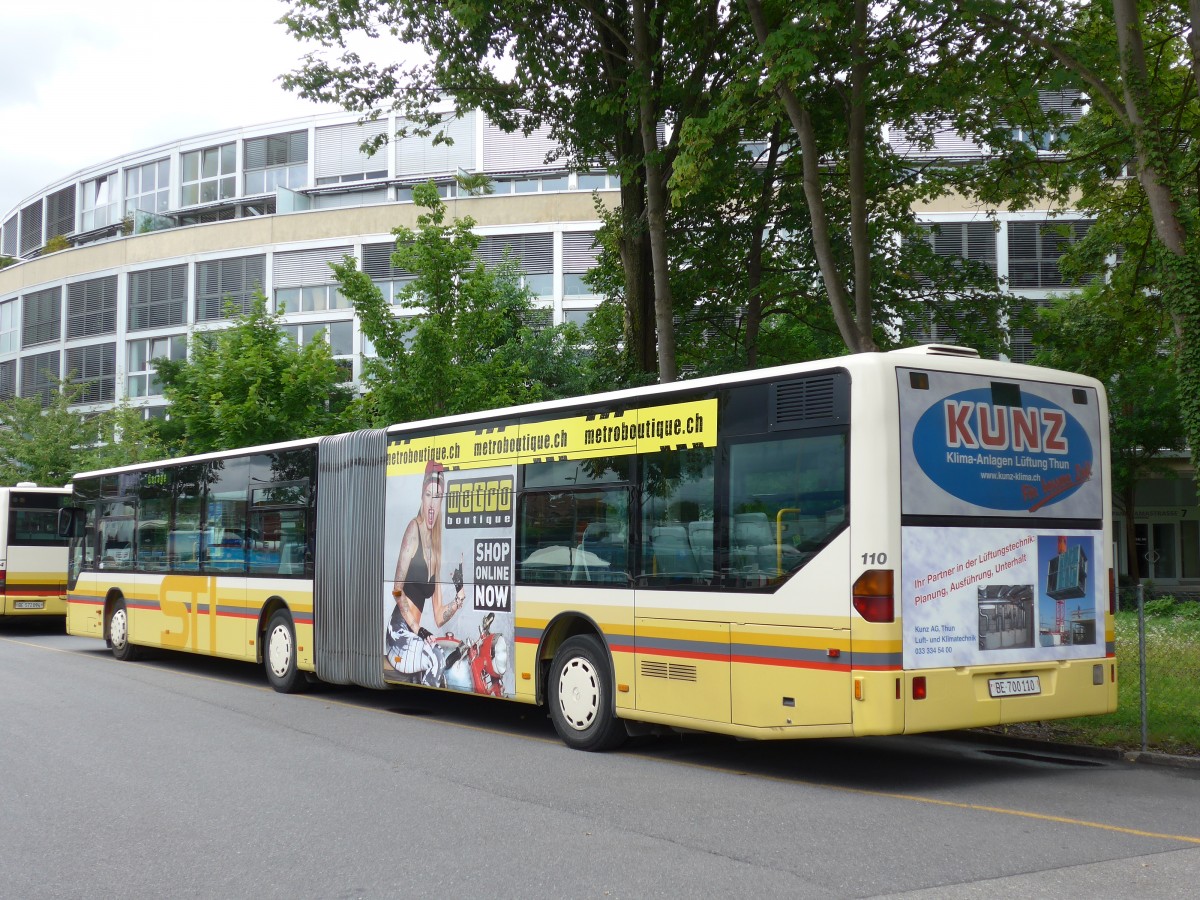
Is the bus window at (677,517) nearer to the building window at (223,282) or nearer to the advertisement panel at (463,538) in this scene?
the advertisement panel at (463,538)

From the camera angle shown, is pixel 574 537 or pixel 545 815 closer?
pixel 545 815

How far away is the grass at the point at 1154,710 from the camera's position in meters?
10.3

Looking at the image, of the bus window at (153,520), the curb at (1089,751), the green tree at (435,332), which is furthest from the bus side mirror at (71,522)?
the curb at (1089,751)

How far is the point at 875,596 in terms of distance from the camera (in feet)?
26.8

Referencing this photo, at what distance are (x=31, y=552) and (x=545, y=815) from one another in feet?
67.5

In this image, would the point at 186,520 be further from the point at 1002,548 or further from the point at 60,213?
the point at 60,213

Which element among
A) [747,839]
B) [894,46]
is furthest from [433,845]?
[894,46]

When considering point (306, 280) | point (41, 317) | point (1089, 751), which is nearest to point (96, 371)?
point (41, 317)

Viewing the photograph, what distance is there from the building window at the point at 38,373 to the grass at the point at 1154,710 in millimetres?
51361

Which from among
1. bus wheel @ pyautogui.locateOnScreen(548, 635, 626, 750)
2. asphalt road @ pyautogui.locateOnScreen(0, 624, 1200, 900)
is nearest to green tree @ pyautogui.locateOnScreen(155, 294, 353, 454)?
asphalt road @ pyautogui.locateOnScreen(0, 624, 1200, 900)

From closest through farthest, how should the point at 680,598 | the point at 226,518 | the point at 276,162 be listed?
the point at 680,598 → the point at 226,518 → the point at 276,162

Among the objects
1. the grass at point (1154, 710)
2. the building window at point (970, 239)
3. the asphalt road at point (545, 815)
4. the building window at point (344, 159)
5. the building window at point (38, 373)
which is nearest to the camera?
the asphalt road at point (545, 815)

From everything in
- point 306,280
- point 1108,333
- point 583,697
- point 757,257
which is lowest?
point 583,697

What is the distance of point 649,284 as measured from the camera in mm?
19922
